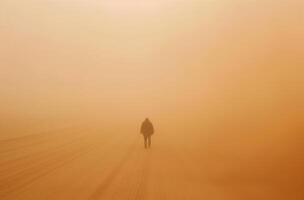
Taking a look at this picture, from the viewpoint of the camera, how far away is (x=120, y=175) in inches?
583

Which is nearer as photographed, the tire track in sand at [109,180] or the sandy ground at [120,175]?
the tire track in sand at [109,180]

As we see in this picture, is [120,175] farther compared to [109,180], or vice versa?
[120,175]

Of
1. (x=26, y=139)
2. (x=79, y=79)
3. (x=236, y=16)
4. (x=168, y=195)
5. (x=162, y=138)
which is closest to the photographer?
(x=168, y=195)

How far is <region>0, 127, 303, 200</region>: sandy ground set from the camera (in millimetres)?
12312

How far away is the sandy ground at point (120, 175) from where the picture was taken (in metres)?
12.3

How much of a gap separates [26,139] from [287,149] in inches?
477

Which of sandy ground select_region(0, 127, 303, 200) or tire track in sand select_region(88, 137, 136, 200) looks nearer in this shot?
tire track in sand select_region(88, 137, 136, 200)

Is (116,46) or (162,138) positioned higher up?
(116,46)

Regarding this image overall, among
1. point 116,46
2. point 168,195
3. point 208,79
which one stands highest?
point 116,46

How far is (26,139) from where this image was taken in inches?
888

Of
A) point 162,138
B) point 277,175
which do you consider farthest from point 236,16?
point 277,175

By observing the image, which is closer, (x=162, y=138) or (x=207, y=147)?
(x=207, y=147)

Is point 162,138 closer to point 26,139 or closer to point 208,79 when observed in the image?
point 26,139

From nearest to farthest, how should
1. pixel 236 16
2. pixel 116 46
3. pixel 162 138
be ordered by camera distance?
1. pixel 162 138
2. pixel 236 16
3. pixel 116 46
